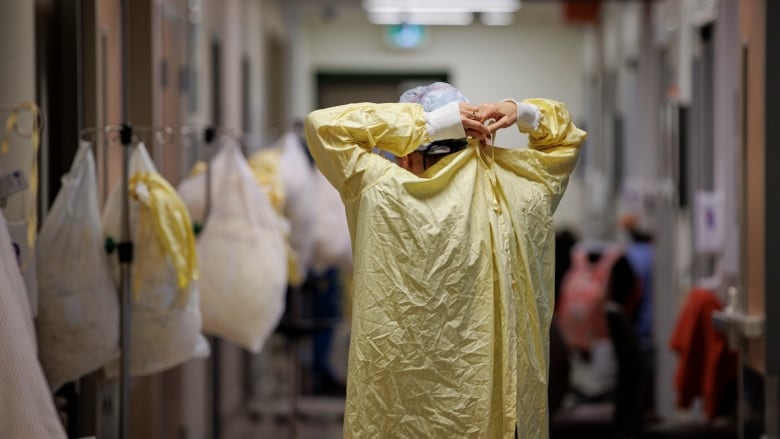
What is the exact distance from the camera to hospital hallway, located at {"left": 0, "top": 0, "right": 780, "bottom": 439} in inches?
90.2

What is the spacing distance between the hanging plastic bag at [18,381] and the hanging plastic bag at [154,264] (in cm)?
59

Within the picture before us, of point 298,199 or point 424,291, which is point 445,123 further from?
point 298,199

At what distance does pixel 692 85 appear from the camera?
18.0 feet

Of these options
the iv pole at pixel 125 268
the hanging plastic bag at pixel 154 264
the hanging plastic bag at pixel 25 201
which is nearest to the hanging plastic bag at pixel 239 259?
the hanging plastic bag at pixel 154 264

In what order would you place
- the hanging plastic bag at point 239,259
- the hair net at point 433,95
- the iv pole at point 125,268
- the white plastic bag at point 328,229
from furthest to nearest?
the white plastic bag at point 328,229, the hanging plastic bag at point 239,259, the iv pole at point 125,268, the hair net at point 433,95

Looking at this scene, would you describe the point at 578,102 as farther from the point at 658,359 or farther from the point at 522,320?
the point at 522,320

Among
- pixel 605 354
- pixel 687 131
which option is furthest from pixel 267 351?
pixel 687 131

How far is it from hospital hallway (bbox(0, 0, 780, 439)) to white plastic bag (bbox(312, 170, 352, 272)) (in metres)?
0.01

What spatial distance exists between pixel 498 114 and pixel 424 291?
390 millimetres

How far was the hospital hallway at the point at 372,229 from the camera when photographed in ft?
7.52

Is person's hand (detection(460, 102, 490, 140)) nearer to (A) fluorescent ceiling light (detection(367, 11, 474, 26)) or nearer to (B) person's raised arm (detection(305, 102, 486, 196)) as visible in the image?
(B) person's raised arm (detection(305, 102, 486, 196))

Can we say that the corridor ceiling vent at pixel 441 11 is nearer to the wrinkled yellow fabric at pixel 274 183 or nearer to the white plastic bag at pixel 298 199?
the white plastic bag at pixel 298 199

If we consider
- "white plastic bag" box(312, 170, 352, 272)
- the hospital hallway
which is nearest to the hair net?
the hospital hallway

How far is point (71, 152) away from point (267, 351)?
351 cm
